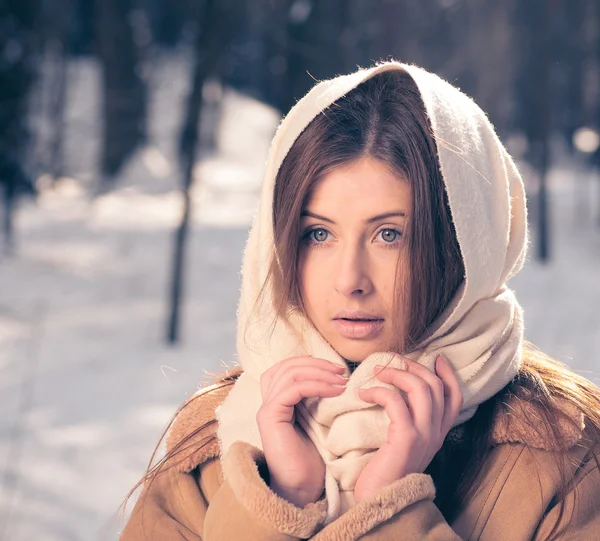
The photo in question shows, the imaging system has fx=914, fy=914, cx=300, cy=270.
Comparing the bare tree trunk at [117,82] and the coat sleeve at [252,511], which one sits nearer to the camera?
the coat sleeve at [252,511]

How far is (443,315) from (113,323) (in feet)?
23.9

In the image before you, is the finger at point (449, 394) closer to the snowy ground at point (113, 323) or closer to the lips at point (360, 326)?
the lips at point (360, 326)

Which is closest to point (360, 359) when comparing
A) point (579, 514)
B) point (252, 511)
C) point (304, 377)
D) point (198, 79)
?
point (304, 377)

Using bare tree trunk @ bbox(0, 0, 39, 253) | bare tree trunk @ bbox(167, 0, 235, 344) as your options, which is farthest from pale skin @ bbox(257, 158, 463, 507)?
bare tree trunk @ bbox(0, 0, 39, 253)

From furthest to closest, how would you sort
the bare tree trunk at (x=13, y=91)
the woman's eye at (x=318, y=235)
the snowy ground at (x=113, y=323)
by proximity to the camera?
the bare tree trunk at (x=13, y=91) < the snowy ground at (x=113, y=323) < the woman's eye at (x=318, y=235)

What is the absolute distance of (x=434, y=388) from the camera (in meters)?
1.75

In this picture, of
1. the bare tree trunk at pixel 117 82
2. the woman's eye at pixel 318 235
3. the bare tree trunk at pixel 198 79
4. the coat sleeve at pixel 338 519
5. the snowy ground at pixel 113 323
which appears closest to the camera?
the coat sleeve at pixel 338 519

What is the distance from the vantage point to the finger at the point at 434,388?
1732 millimetres

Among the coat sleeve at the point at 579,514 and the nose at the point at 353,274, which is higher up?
the nose at the point at 353,274

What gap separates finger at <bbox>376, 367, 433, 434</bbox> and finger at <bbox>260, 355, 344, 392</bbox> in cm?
9

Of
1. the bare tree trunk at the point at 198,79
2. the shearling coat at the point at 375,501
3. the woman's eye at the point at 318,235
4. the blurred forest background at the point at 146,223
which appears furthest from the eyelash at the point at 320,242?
the bare tree trunk at the point at 198,79

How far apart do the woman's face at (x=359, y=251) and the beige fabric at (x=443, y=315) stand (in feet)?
0.18

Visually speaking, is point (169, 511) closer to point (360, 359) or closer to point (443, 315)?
point (360, 359)

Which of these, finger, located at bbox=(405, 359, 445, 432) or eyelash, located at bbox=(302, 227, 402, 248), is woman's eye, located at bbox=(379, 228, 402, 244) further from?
finger, located at bbox=(405, 359, 445, 432)
